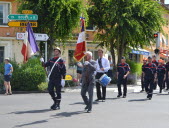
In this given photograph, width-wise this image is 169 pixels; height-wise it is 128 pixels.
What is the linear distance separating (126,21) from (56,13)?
5176 millimetres

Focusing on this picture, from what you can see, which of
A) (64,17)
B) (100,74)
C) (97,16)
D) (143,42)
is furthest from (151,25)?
(100,74)

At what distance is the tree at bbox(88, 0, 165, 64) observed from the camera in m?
25.5

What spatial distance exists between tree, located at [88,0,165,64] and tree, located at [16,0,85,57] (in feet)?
11.0

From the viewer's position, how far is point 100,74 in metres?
14.0

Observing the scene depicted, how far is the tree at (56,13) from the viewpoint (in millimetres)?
22547

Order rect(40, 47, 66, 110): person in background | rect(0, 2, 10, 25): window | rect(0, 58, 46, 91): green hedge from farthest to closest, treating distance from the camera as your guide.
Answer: rect(0, 2, 10, 25): window, rect(0, 58, 46, 91): green hedge, rect(40, 47, 66, 110): person in background

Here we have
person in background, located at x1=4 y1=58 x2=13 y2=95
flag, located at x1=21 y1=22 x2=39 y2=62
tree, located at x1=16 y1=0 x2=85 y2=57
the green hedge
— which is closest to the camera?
flag, located at x1=21 y1=22 x2=39 y2=62

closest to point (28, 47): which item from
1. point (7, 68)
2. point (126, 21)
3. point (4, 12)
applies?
point (7, 68)

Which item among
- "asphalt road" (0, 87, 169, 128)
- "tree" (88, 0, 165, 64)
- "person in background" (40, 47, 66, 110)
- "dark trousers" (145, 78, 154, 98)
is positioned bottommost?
"asphalt road" (0, 87, 169, 128)

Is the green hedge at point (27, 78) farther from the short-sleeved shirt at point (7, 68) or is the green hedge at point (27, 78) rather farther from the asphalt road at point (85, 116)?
the asphalt road at point (85, 116)

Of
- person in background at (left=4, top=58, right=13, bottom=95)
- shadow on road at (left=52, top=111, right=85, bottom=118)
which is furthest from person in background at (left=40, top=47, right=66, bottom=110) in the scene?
person in background at (left=4, top=58, right=13, bottom=95)

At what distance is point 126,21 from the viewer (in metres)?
25.4

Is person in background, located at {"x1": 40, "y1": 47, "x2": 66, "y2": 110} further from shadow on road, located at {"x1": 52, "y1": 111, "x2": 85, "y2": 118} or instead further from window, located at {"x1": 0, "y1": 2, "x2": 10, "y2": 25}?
window, located at {"x1": 0, "y1": 2, "x2": 10, "y2": 25}

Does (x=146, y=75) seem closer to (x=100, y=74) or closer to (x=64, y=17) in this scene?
(x=100, y=74)
